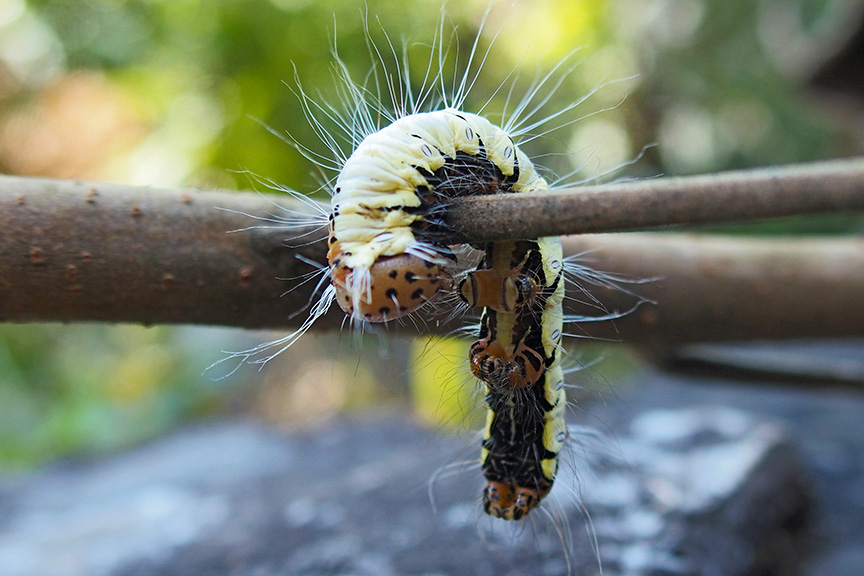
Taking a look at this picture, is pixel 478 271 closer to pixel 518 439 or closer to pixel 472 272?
pixel 472 272

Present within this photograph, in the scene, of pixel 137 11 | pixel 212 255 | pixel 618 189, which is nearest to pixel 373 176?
pixel 618 189

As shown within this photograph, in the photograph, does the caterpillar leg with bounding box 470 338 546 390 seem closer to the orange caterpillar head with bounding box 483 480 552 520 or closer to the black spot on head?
the black spot on head

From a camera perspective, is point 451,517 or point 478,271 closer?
point 478,271

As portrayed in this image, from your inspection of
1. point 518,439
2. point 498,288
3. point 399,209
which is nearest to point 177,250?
point 399,209

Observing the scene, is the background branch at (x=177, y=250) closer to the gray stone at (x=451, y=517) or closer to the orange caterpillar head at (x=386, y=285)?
the orange caterpillar head at (x=386, y=285)

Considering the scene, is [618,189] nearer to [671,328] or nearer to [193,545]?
[671,328]

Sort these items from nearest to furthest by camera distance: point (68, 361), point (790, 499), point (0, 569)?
point (790, 499) → point (0, 569) → point (68, 361)
